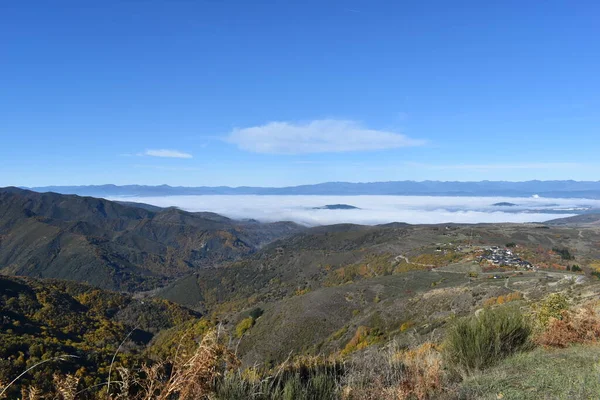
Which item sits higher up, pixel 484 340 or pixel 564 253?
pixel 484 340

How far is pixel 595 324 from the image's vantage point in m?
8.43

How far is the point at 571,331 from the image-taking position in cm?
837

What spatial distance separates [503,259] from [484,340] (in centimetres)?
7085

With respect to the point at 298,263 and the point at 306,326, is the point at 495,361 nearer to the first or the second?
the point at 306,326

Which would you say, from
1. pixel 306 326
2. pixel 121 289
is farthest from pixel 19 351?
pixel 121 289

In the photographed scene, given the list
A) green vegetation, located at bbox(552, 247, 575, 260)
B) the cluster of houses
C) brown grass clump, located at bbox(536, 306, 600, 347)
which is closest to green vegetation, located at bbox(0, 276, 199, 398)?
brown grass clump, located at bbox(536, 306, 600, 347)

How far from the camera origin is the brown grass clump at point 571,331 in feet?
26.8

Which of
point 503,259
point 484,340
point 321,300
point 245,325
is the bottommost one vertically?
point 245,325

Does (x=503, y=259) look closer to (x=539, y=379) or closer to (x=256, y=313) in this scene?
(x=256, y=313)

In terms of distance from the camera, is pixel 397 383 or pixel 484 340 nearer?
pixel 397 383

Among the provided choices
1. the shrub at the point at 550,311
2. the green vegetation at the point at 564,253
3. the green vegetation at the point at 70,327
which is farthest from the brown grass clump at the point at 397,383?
the green vegetation at the point at 564,253

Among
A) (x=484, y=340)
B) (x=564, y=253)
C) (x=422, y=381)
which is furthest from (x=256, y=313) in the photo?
(x=422, y=381)

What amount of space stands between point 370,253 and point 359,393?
122796 mm

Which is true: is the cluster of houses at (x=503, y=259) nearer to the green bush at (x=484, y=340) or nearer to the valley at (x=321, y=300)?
the valley at (x=321, y=300)
